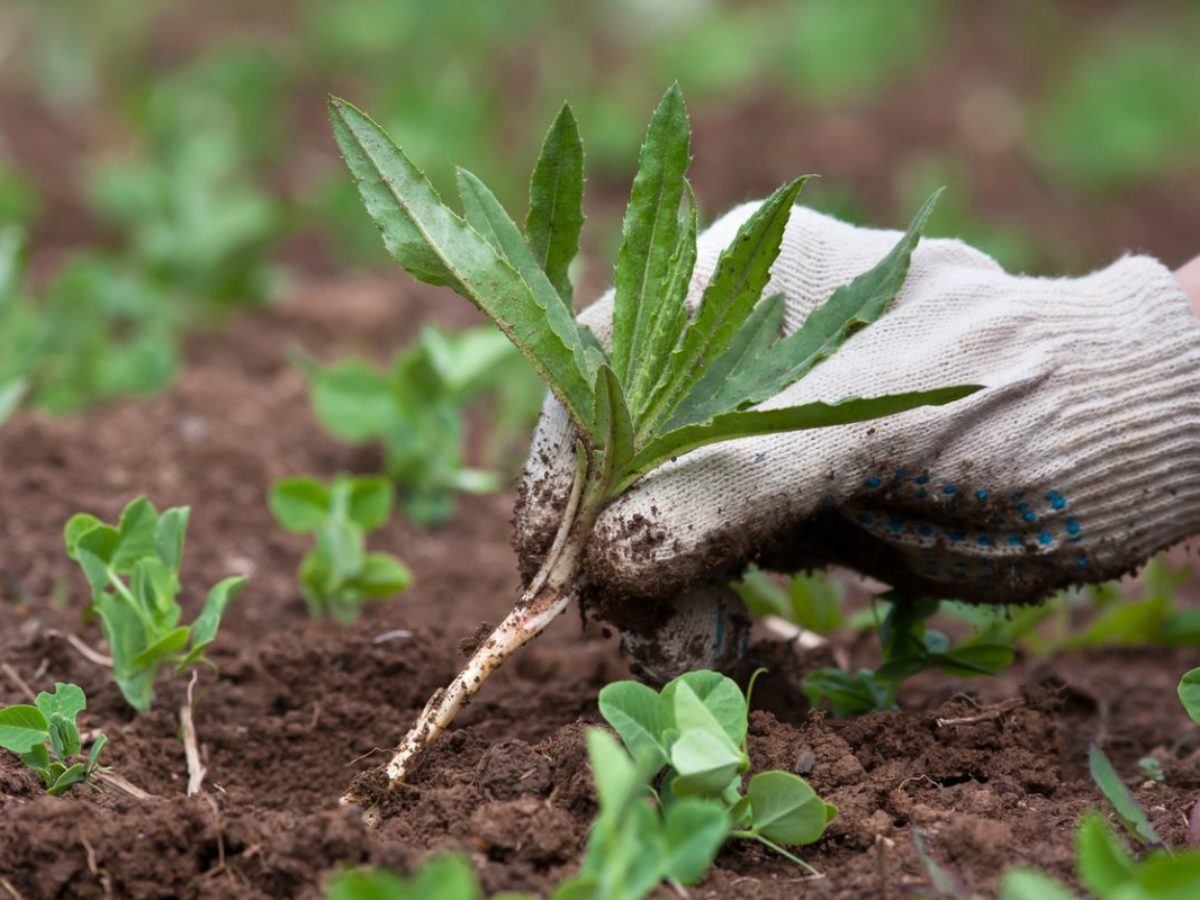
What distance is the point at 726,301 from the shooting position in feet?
5.76

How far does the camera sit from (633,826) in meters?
1.29

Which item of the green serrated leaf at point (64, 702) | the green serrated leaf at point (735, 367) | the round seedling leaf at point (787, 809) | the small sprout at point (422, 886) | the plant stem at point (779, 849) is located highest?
the green serrated leaf at point (735, 367)

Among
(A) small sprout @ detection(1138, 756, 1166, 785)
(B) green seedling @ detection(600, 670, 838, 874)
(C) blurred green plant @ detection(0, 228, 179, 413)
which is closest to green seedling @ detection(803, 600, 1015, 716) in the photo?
(A) small sprout @ detection(1138, 756, 1166, 785)

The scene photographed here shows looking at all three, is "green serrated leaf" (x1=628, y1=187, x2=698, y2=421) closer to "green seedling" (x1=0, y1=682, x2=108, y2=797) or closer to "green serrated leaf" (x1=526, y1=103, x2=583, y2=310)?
"green serrated leaf" (x1=526, y1=103, x2=583, y2=310)

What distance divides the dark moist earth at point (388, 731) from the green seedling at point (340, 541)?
0.07 m

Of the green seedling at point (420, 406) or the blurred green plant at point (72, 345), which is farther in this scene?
the blurred green plant at point (72, 345)

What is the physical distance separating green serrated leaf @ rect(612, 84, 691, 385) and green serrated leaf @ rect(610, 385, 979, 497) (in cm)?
12

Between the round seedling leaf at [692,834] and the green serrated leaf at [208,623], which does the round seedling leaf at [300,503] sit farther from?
the round seedling leaf at [692,834]

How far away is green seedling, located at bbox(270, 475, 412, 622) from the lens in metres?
2.43

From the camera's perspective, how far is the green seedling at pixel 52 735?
168 centimetres

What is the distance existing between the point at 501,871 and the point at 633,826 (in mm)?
267

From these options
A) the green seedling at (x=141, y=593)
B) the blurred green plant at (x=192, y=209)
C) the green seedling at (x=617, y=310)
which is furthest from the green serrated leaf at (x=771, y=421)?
the blurred green plant at (x=192, y=209)

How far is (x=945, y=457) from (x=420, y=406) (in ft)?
4.41

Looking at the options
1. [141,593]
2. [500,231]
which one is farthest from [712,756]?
[141,593]
